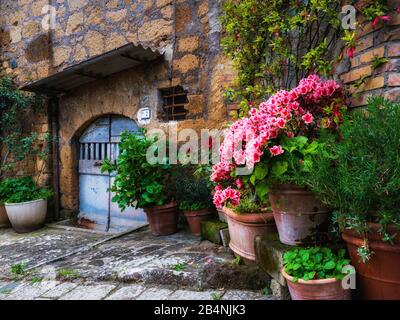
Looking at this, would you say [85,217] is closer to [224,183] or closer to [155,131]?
[155,131]

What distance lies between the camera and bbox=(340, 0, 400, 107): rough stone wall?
75.1 inches

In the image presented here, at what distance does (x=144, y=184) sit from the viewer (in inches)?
135

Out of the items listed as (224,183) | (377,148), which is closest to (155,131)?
(224,183)

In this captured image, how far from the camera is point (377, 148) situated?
1497 mm

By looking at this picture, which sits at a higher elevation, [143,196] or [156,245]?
[143,196]

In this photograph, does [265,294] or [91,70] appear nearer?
[265,294]

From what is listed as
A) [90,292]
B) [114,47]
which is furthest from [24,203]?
[90,292]

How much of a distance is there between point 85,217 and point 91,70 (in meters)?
2.17

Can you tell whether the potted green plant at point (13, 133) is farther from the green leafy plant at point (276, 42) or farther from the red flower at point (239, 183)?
the red flower at point (239, 183)

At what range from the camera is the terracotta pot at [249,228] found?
2279mm

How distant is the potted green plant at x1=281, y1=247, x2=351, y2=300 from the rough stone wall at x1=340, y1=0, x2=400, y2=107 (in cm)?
99

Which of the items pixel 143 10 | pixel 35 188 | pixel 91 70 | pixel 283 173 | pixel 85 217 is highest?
pixel 143 10

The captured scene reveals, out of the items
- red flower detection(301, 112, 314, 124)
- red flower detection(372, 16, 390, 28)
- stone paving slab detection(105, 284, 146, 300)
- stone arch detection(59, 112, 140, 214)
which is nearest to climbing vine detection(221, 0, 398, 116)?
red flower detection(372, 16, 390, 28)

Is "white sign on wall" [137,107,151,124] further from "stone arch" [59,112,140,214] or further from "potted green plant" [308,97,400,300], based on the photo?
"potted green plant" [308,97,400,300]
